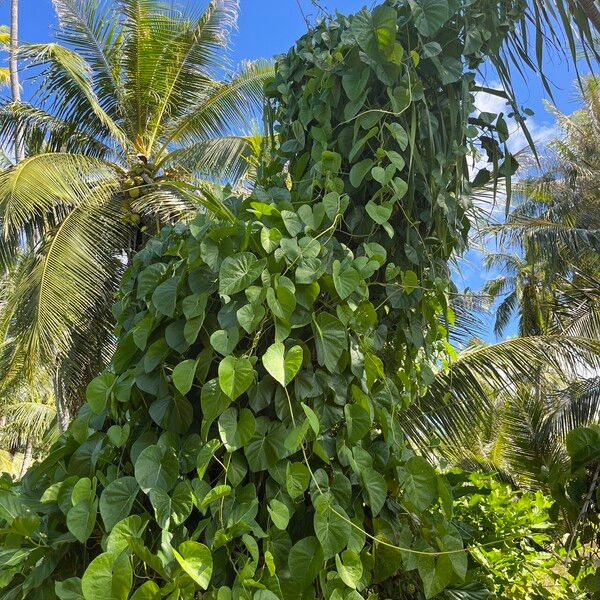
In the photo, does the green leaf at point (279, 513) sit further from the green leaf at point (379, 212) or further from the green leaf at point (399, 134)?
the green leaf at point (399, 134)

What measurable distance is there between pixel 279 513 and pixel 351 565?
0.52 ft

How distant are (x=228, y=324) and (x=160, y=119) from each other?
5309 mm

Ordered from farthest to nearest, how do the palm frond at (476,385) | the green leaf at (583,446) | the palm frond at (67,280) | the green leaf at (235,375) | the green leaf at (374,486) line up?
the palm frond at (67,280)
the palm frond at (476,385)
the green leaf at (583,446)
the green leaf at (374,486)
the green leaf at (235,375)

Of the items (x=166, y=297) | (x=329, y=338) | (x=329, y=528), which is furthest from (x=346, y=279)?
(x=329, y=528)

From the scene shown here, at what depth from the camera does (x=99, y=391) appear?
124 centimetres

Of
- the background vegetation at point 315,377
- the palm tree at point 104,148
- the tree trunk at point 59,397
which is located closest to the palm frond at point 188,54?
the palm tree at point 104,148

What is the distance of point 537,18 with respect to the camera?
5.31ft

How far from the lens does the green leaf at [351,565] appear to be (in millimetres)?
1104

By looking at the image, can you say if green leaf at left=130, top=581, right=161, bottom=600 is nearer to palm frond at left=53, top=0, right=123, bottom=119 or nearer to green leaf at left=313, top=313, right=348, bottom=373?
green leaf at left=313, top=313, right=348, bottom=373

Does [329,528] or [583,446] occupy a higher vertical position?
[583,446]

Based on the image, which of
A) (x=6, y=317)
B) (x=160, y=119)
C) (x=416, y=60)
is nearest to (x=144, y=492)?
(x=416, y=60)

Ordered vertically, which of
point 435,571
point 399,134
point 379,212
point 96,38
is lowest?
point 435,571

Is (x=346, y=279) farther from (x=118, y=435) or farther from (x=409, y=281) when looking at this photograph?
(x=118, y=435)

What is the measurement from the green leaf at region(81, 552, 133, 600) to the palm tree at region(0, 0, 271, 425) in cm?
396
